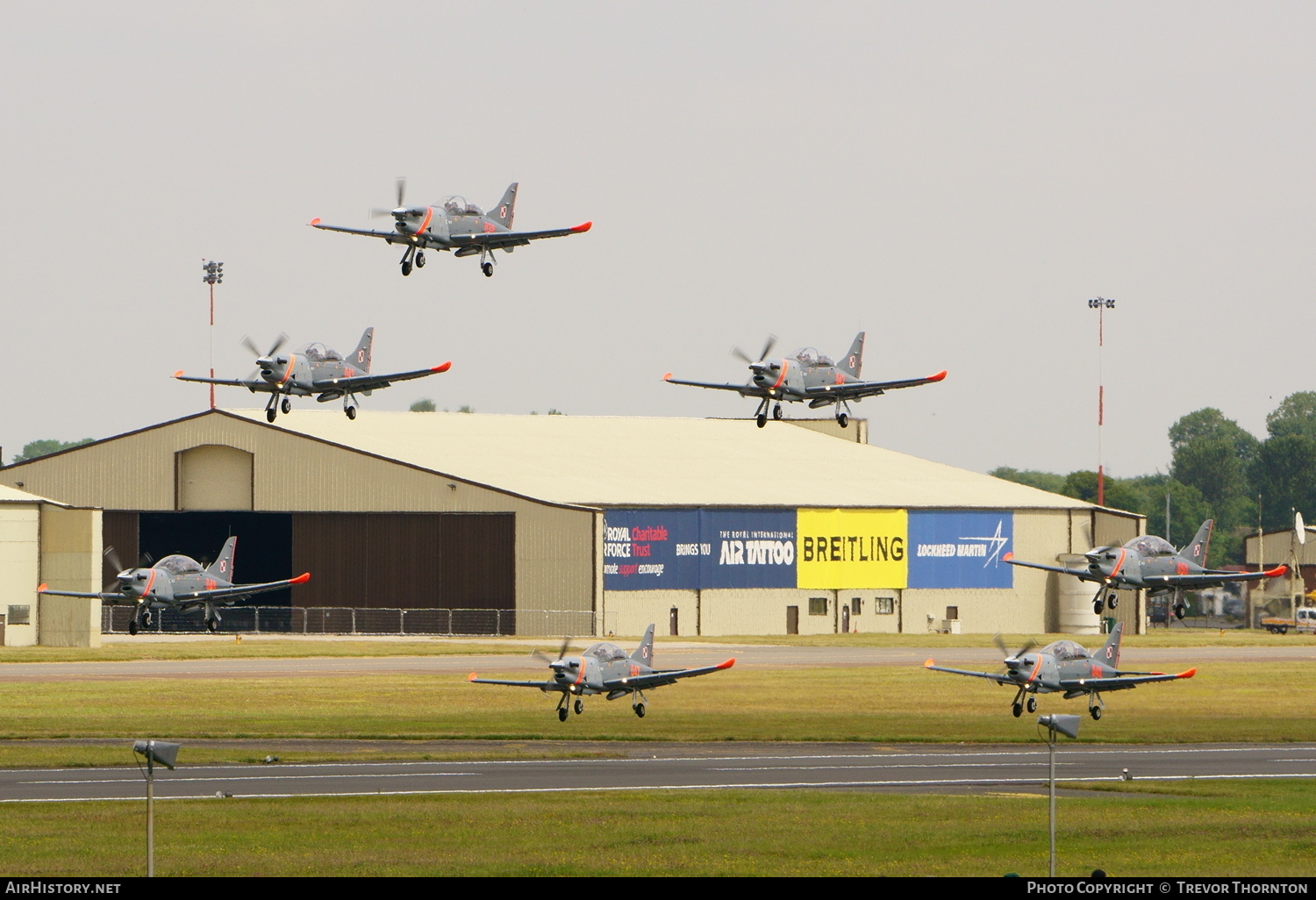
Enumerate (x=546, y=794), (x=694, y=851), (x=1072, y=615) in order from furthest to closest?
(x=1072, y=615)
(x=546, y=794)
(x=694, y=851)

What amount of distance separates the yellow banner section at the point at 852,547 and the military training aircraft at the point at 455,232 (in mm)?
107115

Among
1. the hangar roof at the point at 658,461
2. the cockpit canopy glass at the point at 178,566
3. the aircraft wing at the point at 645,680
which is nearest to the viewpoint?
the aircraft wing at the point at 645,680

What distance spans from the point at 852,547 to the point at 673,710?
7264 centimetres

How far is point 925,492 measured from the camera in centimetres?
17125

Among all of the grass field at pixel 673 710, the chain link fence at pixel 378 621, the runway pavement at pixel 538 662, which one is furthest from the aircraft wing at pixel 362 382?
the chain link fence at pixel 378 621

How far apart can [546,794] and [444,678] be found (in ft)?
157

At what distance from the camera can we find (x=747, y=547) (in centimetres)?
15362

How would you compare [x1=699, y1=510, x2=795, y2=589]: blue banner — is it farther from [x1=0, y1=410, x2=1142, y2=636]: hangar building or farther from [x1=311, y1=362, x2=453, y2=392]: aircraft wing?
[x1=311, y1=362, x2=453, y2=392]: aircraft wing

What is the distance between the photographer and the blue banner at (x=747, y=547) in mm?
151125

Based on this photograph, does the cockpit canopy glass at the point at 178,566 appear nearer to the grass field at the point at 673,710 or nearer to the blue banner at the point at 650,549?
the grass field at the point at 673,710

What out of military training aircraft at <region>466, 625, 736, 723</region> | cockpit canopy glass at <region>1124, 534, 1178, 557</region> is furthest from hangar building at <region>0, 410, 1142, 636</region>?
cockpit canopy glass at <region>1124, 534, 1178, 557</region>

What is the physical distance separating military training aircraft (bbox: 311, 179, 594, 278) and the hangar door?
299ft
